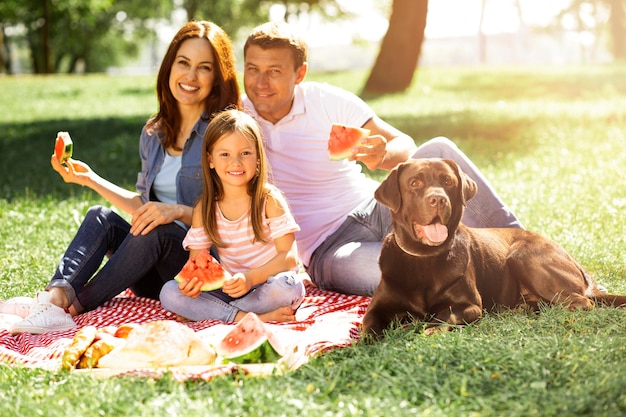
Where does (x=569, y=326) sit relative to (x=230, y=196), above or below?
below

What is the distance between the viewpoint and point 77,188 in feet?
37.7

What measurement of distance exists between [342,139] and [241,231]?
0.93 metres

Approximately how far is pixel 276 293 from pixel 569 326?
6.01ft

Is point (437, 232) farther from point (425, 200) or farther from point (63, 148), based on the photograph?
point (63, 148)

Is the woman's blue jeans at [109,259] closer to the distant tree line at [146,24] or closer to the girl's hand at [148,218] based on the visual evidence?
the girl's hand at [148,218]

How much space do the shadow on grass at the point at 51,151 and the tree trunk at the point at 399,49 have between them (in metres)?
6.54

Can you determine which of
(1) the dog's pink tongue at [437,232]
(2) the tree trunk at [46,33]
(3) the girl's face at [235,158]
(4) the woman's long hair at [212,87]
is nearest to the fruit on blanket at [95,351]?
(3) the girl's face at [235,158]

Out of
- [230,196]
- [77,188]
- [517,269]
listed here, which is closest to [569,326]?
[517,269]

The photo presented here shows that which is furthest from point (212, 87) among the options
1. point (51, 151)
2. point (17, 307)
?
point (51, 151)

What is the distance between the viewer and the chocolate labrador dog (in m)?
4.56

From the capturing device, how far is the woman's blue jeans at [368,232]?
5715mm

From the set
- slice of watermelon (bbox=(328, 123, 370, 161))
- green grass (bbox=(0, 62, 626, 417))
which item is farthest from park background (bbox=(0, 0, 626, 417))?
slice of watermelon (bbox=(328, 123, 370, 161))

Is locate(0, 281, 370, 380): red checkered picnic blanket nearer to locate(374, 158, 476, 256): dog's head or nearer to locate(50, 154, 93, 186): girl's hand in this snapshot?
locate(374, 158, 476, 256): dog's head

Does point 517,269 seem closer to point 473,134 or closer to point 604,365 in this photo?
point 604,365
